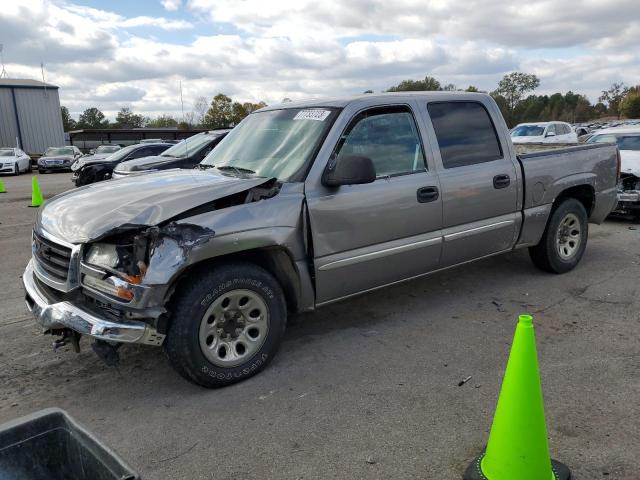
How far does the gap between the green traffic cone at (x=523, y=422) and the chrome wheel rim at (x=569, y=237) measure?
388 cm

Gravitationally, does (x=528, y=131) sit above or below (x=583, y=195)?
above

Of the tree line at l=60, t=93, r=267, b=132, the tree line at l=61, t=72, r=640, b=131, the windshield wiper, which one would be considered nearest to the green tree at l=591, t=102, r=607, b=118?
the tree line at l=61, t=72, r=640, b=131

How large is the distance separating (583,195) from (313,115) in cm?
363

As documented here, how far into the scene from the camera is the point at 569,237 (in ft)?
19.9

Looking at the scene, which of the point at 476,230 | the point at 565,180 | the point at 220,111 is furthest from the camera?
the point at 220,111

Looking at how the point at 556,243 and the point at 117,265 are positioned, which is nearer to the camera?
the point at 117,265

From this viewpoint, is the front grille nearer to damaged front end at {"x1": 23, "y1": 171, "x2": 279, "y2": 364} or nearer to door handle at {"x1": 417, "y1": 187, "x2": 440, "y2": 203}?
damaged front end at {"x1": 23, "y1": 171, "x2": 279, "y2": 364}

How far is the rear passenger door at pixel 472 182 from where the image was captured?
4.68 m

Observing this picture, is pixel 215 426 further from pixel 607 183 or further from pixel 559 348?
pixel 607 183

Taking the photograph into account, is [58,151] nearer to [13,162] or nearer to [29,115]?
[13,162]

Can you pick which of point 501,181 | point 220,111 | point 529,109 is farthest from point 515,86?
point 501,181

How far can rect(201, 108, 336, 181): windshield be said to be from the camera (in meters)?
4.08

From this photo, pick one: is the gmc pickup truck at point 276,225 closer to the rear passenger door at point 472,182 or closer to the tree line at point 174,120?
the rear passenger door at point 472,182

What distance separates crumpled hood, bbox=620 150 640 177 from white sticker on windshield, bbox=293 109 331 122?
23.2 feet
